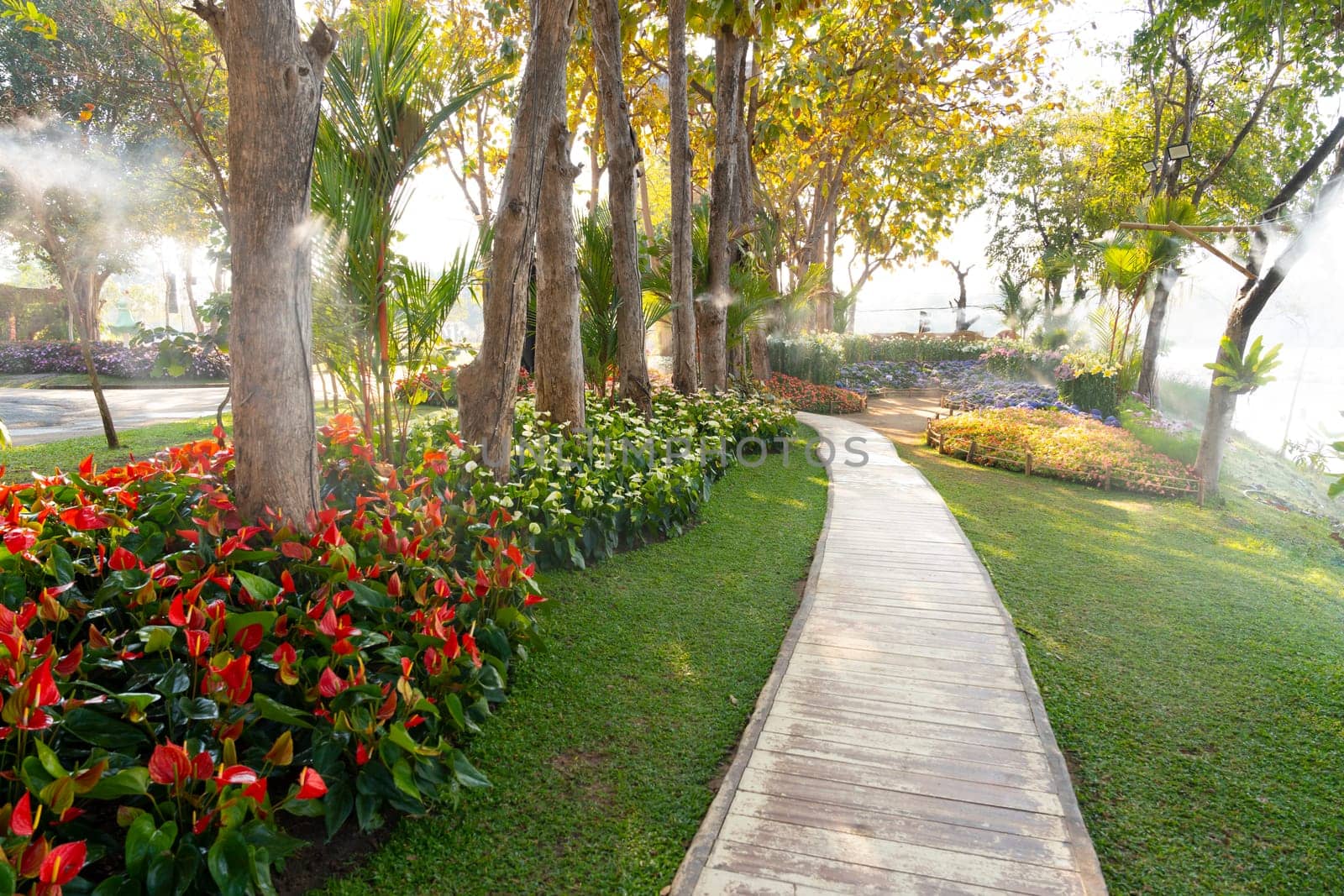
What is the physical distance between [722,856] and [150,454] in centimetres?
672

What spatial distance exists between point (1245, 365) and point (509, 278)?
7.37 metres

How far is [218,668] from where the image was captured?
2107 millimetres

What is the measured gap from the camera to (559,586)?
14.8ft

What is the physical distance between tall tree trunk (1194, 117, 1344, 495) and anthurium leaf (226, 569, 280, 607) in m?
8.08

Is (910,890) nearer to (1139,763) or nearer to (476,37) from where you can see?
(1139,763)

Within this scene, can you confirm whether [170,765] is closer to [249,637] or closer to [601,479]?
[249,637]

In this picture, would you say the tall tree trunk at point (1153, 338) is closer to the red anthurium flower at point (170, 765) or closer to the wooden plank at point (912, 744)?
the wooden plank at point (912, 744)

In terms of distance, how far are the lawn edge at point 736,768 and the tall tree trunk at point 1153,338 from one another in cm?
1039

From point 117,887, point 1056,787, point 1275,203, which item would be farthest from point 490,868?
point 1275,203

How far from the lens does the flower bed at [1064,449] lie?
27.4 feet

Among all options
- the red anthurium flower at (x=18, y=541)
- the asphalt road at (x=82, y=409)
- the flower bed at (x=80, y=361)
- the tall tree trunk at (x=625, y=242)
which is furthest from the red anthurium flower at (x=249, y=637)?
the flower bed at (x=80, y=361)

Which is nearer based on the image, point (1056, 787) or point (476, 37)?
point (1056, 787)

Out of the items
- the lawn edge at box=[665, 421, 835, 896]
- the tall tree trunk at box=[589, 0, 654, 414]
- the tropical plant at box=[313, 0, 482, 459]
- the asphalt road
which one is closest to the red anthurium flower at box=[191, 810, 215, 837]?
the lawn edge at box=[665, 421, 835, 896]

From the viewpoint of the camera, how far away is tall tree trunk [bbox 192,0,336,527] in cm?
295
